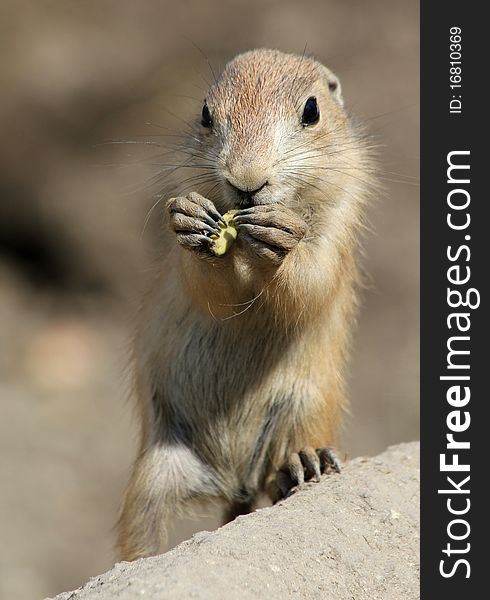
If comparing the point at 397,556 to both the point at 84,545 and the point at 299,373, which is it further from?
the point at 84,545

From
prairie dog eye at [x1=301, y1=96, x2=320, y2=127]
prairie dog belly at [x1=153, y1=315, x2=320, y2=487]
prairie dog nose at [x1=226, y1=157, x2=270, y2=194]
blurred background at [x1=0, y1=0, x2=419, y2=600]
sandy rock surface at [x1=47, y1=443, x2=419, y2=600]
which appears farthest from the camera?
blurred background at [x1=0, y1=0, x2=419, y2=600]

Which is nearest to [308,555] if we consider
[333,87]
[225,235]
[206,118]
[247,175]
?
[225,235]

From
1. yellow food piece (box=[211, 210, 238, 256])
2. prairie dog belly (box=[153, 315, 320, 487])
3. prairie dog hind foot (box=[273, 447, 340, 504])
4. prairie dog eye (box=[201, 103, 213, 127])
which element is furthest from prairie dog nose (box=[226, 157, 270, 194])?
prairie dog hind foot (box=[273, 447, 340, 504])

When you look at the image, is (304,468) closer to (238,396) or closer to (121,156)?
(238,396)

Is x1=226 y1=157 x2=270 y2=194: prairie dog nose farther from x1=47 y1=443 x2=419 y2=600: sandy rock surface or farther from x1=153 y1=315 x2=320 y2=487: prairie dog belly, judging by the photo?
x1=47 y1=443 x2=419 y2=600: sandy rock surface

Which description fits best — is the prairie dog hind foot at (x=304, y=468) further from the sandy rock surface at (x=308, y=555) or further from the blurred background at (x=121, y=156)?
the blurred background at (x=121, y=156)

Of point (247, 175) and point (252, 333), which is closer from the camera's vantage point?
point (247, 175)
